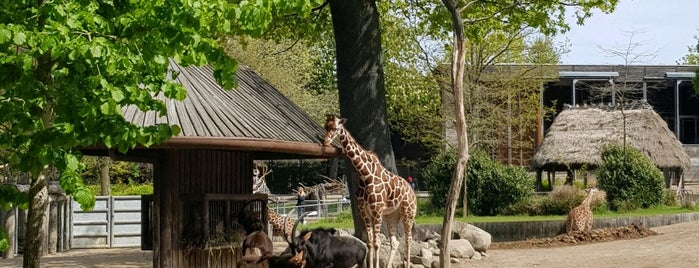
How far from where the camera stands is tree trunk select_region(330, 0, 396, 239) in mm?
21125

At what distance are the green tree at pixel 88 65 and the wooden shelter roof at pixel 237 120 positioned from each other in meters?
4.05

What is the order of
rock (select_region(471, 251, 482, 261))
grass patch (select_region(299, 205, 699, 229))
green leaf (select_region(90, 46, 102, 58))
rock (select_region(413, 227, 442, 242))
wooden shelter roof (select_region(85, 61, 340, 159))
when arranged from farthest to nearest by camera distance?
grass patch (select_region(299, 205, 699, 229)), rock (select_region(413, 227, 442, 242)), rock (select_region(471, 251, 482, 261)), wooden shelter roof (select_region(85, 61, 340, 159)), green leaf (select_region(90, 46, 102, 58))

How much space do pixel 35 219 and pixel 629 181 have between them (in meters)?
27.1

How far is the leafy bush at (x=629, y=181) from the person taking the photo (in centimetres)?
3528

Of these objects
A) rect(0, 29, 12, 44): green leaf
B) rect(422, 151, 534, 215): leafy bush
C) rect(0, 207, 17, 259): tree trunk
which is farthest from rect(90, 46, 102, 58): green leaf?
rect(422, 151, 534, 215): leafy bush

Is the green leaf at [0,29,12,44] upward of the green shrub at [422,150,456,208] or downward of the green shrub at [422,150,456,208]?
upward

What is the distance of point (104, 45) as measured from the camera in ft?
28.7

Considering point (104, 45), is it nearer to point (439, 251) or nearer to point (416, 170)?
point (439, 251)

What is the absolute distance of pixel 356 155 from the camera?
1648cm

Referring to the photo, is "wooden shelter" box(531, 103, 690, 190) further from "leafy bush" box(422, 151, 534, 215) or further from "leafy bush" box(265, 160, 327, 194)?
"leafy bush" box(265, 160, 327, 194)

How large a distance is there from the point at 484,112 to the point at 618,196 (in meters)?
10.3

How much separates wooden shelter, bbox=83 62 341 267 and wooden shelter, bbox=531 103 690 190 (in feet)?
95.9

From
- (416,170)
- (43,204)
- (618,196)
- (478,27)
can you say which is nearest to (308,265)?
(43,204)

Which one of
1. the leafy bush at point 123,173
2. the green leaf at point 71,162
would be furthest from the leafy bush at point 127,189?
the green leaf at point 71,162
